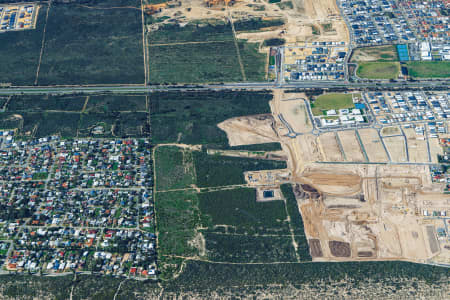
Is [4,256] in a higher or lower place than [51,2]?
lower

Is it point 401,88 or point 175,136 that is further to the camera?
point 401,88

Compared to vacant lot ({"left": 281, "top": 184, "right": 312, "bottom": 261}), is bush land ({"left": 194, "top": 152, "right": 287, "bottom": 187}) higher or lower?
higher

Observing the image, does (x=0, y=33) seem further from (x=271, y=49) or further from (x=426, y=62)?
(x=426, y=62)

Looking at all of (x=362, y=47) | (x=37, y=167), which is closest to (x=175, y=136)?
(x=37, y=167)

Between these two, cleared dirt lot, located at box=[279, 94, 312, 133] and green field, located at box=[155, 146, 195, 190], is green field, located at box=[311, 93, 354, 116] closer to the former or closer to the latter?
cleared dirt lot, located at box=[279, 94, 312, 133]

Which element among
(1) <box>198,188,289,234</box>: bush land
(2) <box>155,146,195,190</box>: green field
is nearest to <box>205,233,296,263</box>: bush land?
(1) <box>198,188,289,234</box>: bush land

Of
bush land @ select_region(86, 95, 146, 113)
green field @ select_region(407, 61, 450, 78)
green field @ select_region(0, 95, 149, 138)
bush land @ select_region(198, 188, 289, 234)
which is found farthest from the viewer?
green field @ select_region(407, 61, 450, 78)
